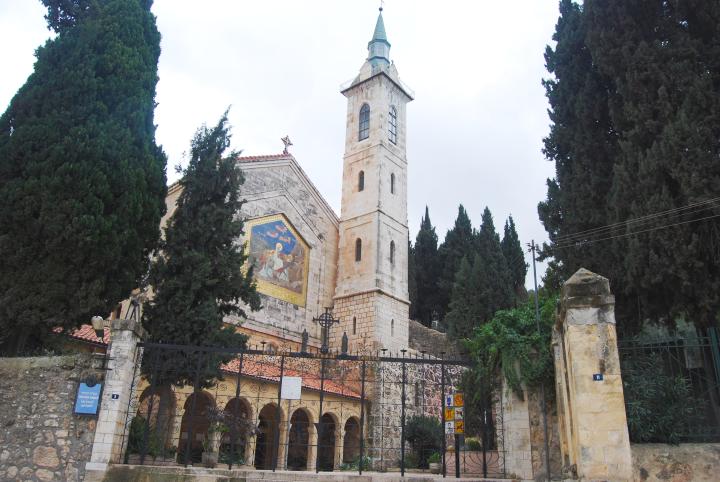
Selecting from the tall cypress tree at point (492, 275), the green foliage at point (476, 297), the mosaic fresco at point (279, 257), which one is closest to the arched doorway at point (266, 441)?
the mosaic fresco at point (279, 257)

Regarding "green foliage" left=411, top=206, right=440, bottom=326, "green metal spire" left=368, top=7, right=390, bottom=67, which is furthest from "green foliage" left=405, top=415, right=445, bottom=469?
"green foliage" left=411, top=206, right=440, bottom=326

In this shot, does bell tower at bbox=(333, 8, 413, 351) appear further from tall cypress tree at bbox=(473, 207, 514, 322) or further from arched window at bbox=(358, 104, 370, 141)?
tall cypress tree at bbox=(473, 207, 514, 322)

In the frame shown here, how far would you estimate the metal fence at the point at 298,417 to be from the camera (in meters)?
11.3

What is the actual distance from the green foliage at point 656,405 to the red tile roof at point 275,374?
9.89m

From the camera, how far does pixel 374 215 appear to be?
84.6ft

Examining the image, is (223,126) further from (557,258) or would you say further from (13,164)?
(557,258)

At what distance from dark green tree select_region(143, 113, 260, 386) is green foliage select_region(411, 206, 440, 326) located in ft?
86.4

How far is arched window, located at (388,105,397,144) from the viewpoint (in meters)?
27.9

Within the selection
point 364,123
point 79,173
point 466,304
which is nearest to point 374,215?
point 364,123

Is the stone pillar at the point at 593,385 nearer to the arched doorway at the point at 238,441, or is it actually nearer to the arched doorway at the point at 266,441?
the arched doorway at the point at 238,441

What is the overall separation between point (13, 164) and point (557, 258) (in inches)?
422

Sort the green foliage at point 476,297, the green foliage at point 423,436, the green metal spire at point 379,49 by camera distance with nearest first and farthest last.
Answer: the green foliage at point 423,436
the green foliage at point 476,297
the green metal spire at point 379,49

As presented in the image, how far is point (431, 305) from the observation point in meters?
38.6

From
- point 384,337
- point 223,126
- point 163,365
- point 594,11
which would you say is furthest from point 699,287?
point 384,337
